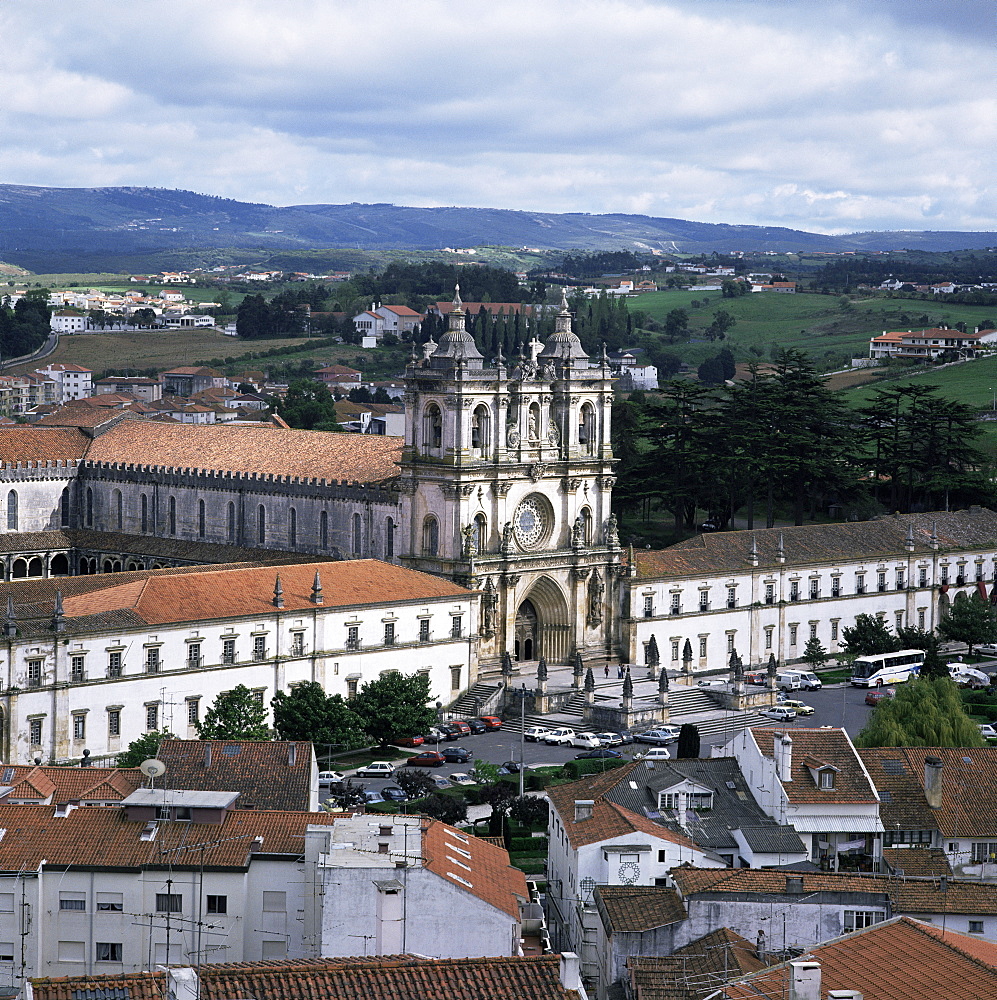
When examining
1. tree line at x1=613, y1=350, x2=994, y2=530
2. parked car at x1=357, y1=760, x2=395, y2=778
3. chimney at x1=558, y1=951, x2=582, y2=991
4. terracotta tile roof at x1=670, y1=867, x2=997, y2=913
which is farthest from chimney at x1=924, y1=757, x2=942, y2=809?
tree line at x1=613, y1=350, x2=994, y2=530

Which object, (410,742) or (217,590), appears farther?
(410,742)

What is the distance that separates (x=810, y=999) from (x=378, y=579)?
58.8 m

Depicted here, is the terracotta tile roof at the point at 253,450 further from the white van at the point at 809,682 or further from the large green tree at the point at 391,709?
the white van at the point at 809,682

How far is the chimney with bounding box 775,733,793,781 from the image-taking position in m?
69.0

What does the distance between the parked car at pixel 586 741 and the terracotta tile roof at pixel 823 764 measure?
22975 millimetres

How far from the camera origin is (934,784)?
69.2 m

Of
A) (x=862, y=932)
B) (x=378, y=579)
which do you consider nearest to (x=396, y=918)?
(x=862, y=932)

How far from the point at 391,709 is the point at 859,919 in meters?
39.1

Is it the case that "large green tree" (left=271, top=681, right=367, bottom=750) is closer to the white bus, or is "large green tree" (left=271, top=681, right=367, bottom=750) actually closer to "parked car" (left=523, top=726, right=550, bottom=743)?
"parked car" (left=523, top=726, right=550, bottom=743)

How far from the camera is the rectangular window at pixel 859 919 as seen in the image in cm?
5544

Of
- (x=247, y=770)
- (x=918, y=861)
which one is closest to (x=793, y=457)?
(x=918, y=861)

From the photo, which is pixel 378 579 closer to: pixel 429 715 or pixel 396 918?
pixel 429 715

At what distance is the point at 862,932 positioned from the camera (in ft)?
160

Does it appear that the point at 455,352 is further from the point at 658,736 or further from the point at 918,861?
the point at 918,861
